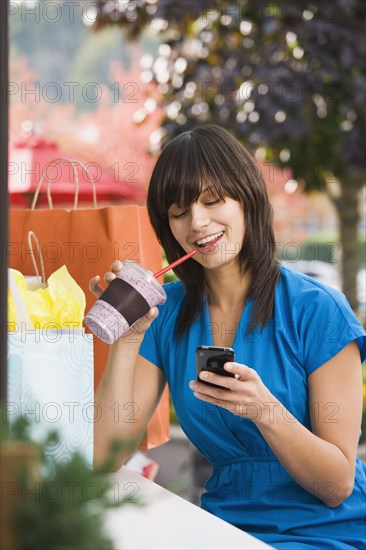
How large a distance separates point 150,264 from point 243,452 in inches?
22.3

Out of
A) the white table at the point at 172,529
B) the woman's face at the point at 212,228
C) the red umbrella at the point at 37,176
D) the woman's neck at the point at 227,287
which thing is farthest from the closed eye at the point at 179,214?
the red umbrella at the point at 37,176

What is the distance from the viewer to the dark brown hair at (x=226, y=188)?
5.95 feet

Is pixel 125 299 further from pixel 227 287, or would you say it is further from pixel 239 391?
→ pixel 227 287

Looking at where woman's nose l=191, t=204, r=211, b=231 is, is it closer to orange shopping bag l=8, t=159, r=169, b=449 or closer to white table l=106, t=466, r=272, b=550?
orange shopping bag l=8, t=159, r=169, b=449

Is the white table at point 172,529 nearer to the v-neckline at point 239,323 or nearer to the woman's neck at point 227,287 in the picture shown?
the v-neckline at point 239,323

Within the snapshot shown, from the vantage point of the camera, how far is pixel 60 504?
755 mm

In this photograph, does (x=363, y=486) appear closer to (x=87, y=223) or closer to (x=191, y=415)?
(x=191, y=415)

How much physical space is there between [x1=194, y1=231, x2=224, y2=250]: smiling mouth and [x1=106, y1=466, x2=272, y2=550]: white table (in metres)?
0.57

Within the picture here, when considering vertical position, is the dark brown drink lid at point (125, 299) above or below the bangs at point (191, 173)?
below

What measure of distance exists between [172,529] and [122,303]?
1.33 feet

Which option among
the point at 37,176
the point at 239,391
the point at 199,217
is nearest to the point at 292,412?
the point at 239,391

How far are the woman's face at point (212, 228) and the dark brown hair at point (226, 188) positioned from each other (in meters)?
0.02

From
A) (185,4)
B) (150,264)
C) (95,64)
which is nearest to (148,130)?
(185,4)

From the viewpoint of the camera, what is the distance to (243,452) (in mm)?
1804
